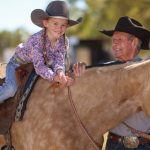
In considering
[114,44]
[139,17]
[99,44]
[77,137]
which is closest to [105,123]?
[77,137]

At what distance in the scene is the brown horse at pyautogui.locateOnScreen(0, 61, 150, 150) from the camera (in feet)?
16.3

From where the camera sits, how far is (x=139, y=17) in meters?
34.7

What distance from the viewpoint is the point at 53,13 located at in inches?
209

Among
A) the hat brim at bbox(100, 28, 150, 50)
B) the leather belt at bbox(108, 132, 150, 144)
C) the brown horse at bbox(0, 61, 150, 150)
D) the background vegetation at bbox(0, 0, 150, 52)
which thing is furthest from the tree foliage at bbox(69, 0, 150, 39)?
the brown horse at bbox(0, 61, 150, 150)

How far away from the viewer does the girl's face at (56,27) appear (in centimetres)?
529

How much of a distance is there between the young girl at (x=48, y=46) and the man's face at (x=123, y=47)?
17.0 inches

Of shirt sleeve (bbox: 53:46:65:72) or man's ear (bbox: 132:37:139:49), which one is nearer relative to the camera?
shirt sleeve (bbox: 53:46:65:72)

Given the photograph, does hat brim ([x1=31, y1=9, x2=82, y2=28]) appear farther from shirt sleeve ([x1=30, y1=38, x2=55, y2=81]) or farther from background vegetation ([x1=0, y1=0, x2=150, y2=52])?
background vegetation ([x1=0, y1=0, x2=150, y2=52])

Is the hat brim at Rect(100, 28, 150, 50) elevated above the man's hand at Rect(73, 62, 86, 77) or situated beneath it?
elevated above

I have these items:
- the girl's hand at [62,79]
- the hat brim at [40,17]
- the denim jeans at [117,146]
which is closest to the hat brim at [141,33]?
the hat brim at [40,17]

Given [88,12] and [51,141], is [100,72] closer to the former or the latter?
[51,141]

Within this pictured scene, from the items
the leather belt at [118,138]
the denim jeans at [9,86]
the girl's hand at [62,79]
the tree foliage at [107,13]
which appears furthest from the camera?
the tree foliage at [107,13]

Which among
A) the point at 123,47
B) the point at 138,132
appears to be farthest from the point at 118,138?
the point at 123,47

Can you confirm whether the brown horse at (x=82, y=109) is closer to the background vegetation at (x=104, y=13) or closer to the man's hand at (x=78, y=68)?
the man's hand at (x=78, y=68)
